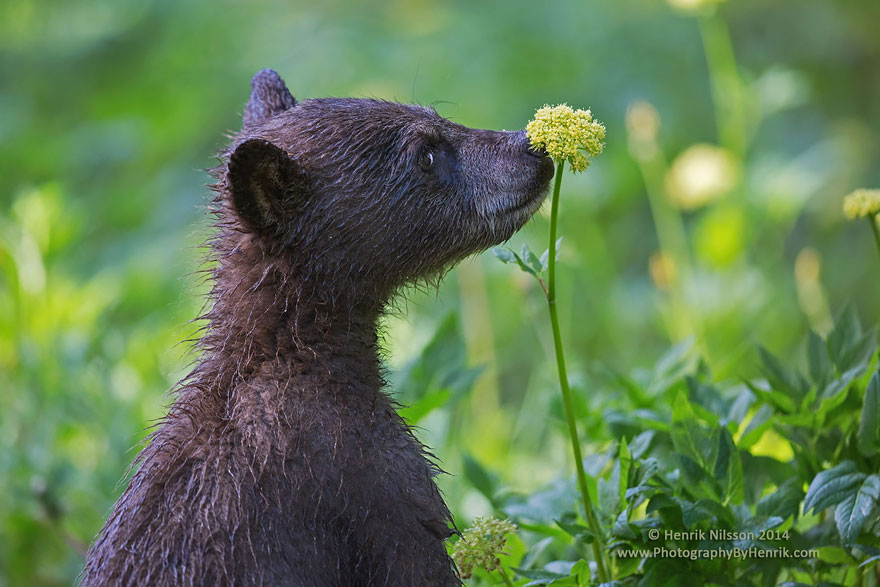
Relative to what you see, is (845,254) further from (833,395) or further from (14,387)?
(14,387)

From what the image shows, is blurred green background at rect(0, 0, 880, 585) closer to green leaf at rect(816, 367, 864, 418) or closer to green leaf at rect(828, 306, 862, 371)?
green leaf at rect(828, 306, 862, 371)

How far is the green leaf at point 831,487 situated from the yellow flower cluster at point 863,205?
0.71 metres

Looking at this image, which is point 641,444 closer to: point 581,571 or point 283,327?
point 581,571

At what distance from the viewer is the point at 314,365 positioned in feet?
9.42

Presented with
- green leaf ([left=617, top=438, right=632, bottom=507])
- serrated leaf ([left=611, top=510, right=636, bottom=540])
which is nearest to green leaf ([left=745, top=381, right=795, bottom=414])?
green leaf ([left=617, top=438, right=632, bottom=507])

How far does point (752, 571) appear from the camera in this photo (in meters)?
2.91

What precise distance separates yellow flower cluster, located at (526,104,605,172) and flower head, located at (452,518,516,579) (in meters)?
0.94

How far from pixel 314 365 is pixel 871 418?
1543 millimetres

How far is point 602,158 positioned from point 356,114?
4761 mm

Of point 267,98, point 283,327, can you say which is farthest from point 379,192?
point 267,98

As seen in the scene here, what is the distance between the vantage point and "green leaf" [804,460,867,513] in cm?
273

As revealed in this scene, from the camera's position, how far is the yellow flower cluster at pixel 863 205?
2918 millimetres

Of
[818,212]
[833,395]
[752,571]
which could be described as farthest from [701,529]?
[818,212]

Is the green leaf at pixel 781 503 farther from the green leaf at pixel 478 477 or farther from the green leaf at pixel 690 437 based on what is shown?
the green leaf at pixel 478 477
